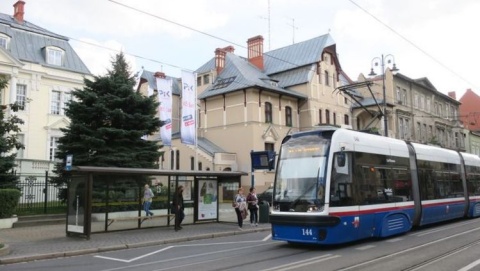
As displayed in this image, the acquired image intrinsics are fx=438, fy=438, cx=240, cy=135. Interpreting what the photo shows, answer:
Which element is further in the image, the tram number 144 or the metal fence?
the metal fence

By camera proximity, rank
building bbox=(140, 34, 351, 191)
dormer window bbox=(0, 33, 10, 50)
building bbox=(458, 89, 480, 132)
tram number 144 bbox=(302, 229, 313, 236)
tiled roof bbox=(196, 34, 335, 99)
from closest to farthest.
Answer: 1. tram number 144 bbox=(302, 229, 313, 236)
2. dormer window bbox=(0, 33, 10, 50)
3. building bbox=(140, 34, 351, 191)
4. tiled roof bbox=(196, 34, 335, 99)
5. building bbox=(458, 89, 480, 132)

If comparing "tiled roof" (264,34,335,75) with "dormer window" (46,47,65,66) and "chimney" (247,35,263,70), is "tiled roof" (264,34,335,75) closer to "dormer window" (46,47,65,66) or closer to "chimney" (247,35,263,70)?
"chimney" (247,35,263,70)

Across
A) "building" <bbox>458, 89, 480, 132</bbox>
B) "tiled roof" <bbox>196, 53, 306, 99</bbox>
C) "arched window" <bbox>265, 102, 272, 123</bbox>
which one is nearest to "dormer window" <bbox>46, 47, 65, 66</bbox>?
"tiled roof" <bbox>196, 53, 306, 99</bbox>

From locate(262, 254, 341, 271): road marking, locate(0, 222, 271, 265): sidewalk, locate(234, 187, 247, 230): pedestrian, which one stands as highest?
locate(234, 187, 247, 230): pedestrian

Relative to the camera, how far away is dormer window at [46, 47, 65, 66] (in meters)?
38.3

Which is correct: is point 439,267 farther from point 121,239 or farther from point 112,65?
point 112,65

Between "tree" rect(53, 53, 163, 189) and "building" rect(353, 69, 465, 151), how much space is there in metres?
29.9

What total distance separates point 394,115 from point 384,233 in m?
44.0

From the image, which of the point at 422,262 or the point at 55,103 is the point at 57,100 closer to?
the point at 55,103

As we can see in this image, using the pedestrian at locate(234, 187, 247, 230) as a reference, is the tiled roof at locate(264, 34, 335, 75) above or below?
above

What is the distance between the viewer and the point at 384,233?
44.6ft

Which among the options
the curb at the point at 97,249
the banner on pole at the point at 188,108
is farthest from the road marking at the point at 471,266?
the banner on pole at the point at 188,108

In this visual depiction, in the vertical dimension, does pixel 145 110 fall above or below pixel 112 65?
below

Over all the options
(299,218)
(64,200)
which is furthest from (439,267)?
(64,200)
